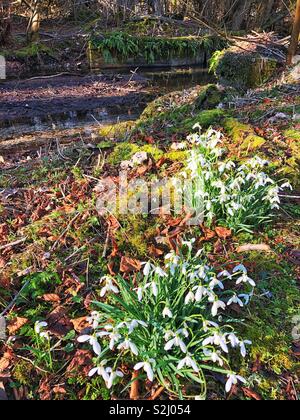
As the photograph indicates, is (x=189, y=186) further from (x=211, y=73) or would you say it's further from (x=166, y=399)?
(x=211, y=73)

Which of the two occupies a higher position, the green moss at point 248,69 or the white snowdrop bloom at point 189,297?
the green moss at point 248,69

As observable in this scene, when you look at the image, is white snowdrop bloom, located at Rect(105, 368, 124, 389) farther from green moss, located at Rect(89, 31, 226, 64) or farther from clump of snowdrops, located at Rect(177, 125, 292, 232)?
green moss, located at Rect(89, 31, 226, 64)

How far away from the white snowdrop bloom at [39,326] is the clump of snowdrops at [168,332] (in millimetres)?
215

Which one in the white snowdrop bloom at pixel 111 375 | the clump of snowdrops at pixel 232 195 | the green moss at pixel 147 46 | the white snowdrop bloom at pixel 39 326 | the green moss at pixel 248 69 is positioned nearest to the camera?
the white snowdrop bloom at pixel 111 375

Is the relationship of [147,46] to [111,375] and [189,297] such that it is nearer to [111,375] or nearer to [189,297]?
[189,297]

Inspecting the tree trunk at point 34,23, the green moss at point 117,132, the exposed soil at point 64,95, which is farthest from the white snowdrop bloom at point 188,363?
the tree trunk at point 34,23

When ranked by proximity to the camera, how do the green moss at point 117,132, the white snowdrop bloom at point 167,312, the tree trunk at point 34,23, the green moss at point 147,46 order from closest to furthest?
the white snowdrop bloom at point 167,312 < the green moss at point 117,132 < the tree trunk at point 34,23 < the green moss at point 147,46

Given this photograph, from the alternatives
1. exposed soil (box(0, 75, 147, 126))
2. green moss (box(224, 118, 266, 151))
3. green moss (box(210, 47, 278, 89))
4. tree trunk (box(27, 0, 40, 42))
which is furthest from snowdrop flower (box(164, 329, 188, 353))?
tree trunk (box(27, 0, 40, 42))

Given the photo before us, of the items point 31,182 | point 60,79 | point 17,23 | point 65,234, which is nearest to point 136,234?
point 65,234

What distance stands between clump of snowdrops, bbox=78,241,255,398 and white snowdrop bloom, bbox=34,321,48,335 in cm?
22

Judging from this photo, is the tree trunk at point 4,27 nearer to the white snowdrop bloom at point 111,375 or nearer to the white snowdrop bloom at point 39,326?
the white snowdrop bloom at point 39,326

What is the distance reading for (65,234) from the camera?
2.70m

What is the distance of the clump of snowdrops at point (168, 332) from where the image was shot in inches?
64.8

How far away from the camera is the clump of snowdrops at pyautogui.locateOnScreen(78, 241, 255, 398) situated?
1646 mm
